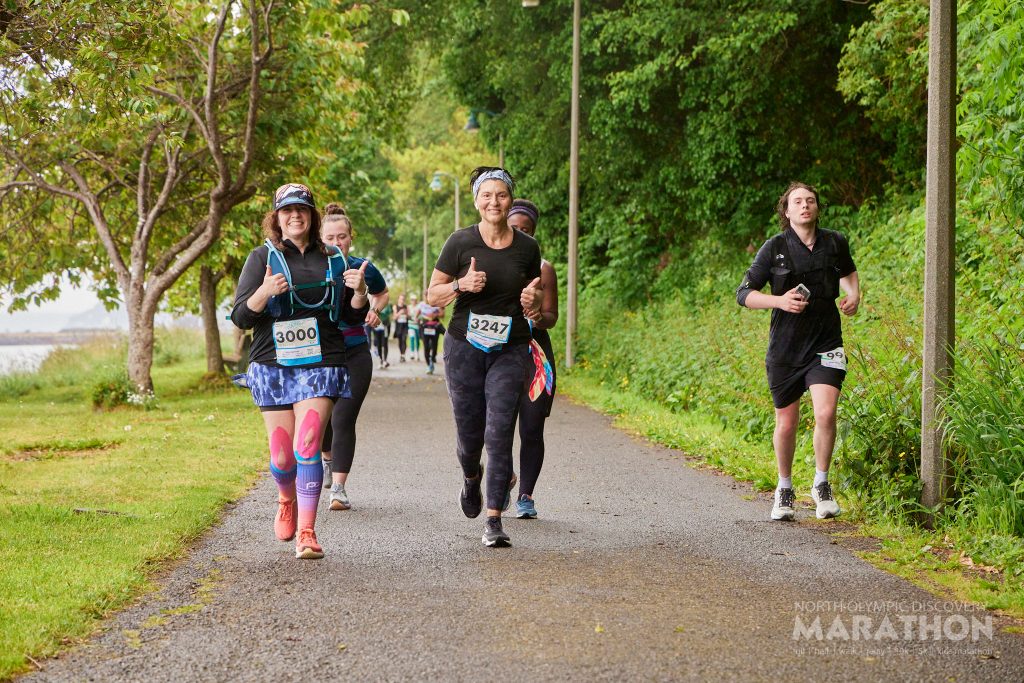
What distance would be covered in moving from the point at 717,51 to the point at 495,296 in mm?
13905

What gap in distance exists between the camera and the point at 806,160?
874 inches

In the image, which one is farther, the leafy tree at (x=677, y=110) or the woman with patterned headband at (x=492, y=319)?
the leafy tree at (x=677, y=110)

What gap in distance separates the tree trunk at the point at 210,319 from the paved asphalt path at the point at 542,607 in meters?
18.7

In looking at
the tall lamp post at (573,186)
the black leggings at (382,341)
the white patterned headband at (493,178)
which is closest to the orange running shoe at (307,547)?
the white patterned headband at (493,178)

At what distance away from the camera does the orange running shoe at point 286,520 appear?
6.34 m

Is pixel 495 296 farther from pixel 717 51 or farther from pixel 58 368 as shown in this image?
pixel 58 368

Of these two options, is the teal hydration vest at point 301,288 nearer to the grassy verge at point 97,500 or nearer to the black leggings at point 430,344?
the grassy verge at point 97,500

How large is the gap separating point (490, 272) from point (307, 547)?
1.80 m

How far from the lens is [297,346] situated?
6234 millimetres

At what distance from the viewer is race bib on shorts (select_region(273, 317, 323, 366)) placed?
6223 millimetres

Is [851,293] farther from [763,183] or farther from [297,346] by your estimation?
[763,183]

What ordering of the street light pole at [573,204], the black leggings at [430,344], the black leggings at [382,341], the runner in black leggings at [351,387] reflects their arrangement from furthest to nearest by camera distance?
the black leggings at [382,341], the black leggings at [430,344], the street light pole at [573,204], the runner in black leggings at [351,387]

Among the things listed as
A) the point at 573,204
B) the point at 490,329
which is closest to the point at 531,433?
the point at 490,329

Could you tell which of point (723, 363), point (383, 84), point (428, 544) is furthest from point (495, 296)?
point (383, 84)
